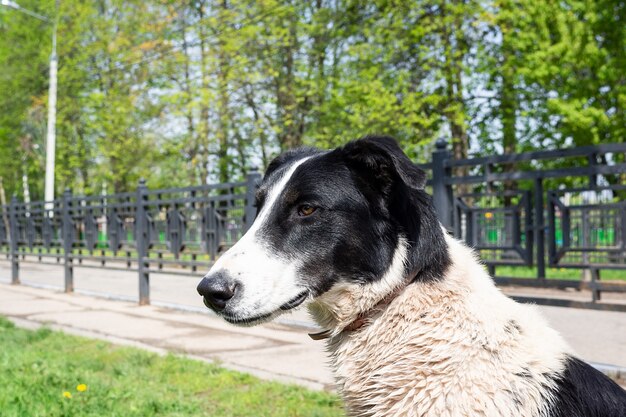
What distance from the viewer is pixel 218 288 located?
90.4 inches

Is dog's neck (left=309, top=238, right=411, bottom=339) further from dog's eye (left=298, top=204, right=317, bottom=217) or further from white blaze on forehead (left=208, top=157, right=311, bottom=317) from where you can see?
dog's eye (left=298, top=204, right=317, bottom=217)

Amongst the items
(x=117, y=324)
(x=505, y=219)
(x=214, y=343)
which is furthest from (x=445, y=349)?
(x=117, y=324)

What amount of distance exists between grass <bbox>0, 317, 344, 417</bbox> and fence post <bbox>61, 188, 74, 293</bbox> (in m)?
6.83

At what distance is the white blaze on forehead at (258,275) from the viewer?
2.35m

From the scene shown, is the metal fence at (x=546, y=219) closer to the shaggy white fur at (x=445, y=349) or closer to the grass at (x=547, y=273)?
the grass at (x=547, y=273)

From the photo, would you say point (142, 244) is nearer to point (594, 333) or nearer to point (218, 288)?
point (594, 333)

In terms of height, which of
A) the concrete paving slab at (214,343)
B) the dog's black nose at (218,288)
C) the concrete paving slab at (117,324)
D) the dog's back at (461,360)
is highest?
the dog's black nose at (218,288)

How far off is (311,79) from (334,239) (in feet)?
68.6

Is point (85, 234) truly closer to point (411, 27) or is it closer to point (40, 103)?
point (411, 27)

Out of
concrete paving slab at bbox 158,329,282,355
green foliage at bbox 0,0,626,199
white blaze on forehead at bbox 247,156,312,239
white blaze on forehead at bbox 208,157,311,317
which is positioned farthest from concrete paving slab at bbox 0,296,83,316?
green foliage at bbox 0,0,626,199

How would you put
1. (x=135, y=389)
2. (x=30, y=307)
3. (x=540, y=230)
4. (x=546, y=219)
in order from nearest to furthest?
(x=135, y=389)
(x=540, y=230)
(x=546, y=219)
(x=30, y=307)

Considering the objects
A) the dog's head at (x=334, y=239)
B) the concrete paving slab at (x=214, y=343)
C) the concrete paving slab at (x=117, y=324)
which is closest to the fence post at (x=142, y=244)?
the concrete paving slab at (x=117, y=324)

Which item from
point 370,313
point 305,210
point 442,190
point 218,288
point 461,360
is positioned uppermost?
point 442,190

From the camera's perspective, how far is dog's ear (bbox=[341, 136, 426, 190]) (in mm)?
2312
